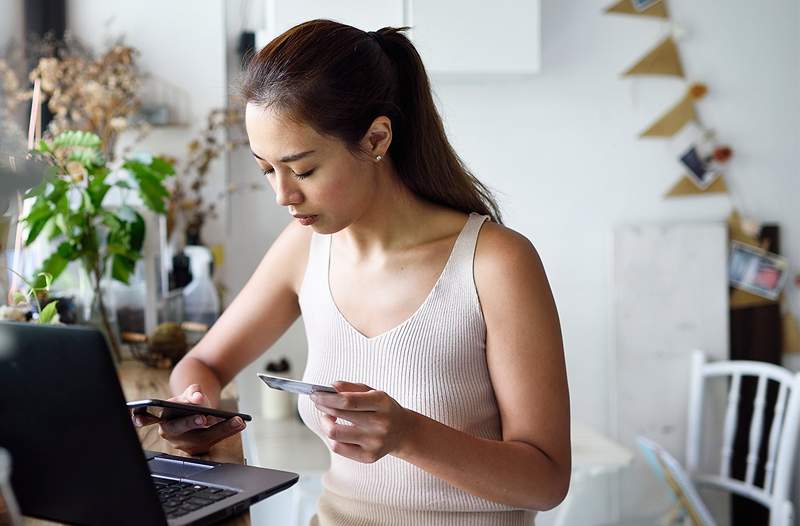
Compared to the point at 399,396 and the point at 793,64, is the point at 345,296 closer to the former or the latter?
the point at 399,396

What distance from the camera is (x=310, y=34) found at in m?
1.22

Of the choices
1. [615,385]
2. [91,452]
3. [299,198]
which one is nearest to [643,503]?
[615,385]

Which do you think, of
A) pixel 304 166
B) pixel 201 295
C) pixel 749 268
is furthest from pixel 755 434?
pixel 304 166

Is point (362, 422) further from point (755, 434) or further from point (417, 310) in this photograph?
point (755, 434)

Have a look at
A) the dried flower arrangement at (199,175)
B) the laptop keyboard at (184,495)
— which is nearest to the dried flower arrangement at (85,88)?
the dried flower arrangement at (199,175)

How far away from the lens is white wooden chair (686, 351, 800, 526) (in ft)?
8.22

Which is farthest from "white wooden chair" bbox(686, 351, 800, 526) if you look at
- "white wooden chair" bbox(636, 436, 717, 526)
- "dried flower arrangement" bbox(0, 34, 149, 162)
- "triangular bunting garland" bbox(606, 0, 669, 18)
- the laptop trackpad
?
the laptop trackpad

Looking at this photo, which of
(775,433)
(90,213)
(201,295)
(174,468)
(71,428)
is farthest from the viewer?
(775,433)

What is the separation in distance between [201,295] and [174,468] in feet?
3.74

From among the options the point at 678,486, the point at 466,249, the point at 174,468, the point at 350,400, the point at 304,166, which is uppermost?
the point at 304,166

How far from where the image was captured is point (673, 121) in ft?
9.02

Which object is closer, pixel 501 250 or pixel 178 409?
pixel 178 409

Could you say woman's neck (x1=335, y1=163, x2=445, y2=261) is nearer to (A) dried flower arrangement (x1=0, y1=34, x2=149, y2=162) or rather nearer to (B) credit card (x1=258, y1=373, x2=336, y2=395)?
(B) credit card (x1=258, y1=373, x2=336, y2=395)

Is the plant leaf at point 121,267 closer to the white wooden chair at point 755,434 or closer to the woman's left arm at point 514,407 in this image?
the woman's left arm at point 514,407
